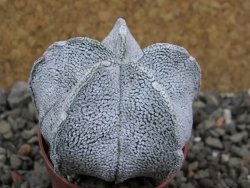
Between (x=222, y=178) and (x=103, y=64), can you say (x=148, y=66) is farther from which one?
(x=222, y=178)

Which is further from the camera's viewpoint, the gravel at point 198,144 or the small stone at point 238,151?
the small stone at point 238,151

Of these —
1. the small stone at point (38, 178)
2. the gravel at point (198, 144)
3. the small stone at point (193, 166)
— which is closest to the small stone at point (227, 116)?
the gravel at point (198, 144)

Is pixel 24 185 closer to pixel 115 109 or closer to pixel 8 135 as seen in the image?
pixel 8 135

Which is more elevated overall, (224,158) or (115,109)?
(115,109)

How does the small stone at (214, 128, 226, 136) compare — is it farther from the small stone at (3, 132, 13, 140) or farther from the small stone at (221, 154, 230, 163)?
the small stone at (3, 132, 13, 140)

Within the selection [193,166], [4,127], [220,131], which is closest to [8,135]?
[4,127]

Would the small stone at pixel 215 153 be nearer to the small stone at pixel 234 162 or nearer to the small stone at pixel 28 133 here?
the small stone at pixel 234 162
